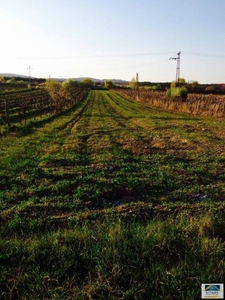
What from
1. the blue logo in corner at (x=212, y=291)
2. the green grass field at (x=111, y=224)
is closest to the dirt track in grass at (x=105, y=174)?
the green grass field at (x=111, y=224)

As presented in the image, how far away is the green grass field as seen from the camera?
354 centimetres

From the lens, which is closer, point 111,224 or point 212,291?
point 212,291

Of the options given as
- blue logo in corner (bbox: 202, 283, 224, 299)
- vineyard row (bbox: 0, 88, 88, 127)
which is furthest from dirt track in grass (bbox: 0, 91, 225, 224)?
vineyard row (bbox: 0, 88, 88, 127)

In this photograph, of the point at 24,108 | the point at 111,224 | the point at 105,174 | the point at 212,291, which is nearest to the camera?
the point at 212,291

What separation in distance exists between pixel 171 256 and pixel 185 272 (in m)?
0.51

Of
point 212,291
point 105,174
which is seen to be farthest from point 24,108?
point 212,291

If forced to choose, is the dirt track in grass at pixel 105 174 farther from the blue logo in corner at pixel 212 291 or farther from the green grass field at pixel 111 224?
the blue logo in corner at pixel 212 291

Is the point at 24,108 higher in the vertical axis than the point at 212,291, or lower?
higher

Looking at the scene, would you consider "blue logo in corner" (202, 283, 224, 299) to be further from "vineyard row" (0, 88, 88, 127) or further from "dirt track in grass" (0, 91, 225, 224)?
"vineyard row" (0, 88, 88, 127)

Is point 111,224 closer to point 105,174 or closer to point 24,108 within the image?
point 105,174

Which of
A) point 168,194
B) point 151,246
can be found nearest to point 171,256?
point 151,246

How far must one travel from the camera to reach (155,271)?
3.70 meters

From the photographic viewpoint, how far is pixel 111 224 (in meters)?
5.08

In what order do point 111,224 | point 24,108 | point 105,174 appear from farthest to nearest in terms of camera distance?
point 24,108, point 105,174, point 111,224
